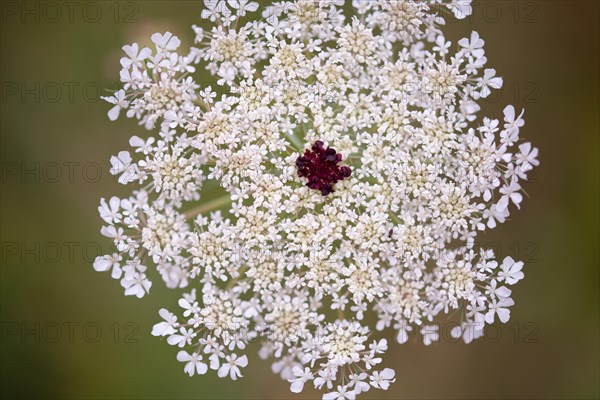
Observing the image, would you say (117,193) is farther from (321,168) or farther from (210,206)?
(321,168)

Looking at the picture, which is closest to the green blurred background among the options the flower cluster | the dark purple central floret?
the flower cluster

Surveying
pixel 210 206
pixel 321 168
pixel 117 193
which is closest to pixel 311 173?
pixel 321 168

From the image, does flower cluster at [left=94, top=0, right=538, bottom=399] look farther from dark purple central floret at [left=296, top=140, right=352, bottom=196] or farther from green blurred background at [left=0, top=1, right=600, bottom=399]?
green blurred background at [left=0, top=1, right=600, bottom=399]

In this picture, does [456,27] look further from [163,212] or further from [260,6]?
[163,212]

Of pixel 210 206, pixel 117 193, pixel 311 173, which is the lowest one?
pixel 311 173

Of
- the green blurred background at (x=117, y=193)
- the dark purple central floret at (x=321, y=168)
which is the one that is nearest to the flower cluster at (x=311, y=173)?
the dark purple central floret at (x=321, y=168)

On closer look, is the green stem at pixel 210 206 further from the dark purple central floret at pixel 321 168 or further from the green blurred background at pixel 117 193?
the green blurred background at pixel 117 193
